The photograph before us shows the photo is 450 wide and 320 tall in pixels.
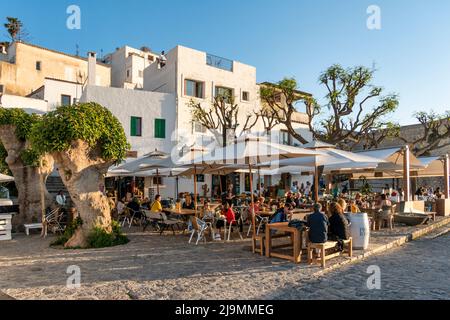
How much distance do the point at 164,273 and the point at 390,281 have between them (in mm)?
3970

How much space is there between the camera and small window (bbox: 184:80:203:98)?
24097 millimetres

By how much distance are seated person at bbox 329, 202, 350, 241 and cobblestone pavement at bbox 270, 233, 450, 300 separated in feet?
2.06

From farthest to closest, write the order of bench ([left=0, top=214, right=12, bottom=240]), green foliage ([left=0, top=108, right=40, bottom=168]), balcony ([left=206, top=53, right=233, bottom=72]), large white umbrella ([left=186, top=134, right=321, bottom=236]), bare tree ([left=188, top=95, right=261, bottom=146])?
balcony ([left=206, top=53, right=233, bottom=72]) → bare tree ([left=188, top=95, right=261, bottom=146]) → green foliage ([left=0, top=108, right=40, bottom=168]) → bench ([left=0, top=214, right=12, bottom=240]) → large white umbrella ([left=186, top=134, right=321, bottom=236])

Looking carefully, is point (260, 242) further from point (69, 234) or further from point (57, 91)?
point (57, 91)

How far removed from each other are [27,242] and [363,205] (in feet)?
38.1

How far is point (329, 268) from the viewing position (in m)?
6.80

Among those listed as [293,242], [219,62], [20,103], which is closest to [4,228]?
[293,242]

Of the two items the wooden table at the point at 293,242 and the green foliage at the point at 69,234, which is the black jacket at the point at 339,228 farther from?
the green foliage at the point at 69,234

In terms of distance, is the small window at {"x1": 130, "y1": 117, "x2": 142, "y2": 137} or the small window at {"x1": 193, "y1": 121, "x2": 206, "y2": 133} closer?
the small window at {"x1": 130, "y1": 117, "x2": 142, "y2": 137}

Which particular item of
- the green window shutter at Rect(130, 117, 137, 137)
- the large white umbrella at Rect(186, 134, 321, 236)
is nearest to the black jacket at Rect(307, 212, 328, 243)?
the large white umbrella at Rect(186, 134, 321, 236)

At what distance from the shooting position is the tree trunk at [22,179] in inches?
492

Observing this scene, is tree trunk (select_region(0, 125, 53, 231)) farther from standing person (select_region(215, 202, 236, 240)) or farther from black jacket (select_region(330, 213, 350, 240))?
black jacket (select_region(330, 213, 350, 240))
